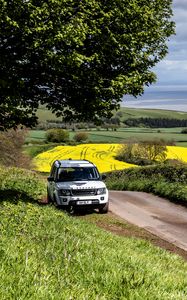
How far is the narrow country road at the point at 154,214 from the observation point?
1589 cm

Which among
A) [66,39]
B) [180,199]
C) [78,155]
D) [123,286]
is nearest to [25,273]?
[123,286]

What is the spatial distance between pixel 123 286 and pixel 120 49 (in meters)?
10.6

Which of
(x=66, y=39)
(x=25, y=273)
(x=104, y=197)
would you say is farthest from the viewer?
(x=104, y=197)

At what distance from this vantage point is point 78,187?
62.5 feet

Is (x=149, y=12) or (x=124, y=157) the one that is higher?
(x=149, y=12)

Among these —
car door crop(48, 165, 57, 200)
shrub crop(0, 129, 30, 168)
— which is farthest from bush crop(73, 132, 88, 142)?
car door crop(48, 165, 57, 200)

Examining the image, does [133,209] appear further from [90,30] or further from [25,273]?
[25,273]

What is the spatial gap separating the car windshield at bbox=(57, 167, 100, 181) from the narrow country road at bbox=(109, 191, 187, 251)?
7.32 ft

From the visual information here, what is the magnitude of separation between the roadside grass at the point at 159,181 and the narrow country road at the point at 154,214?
67 cm

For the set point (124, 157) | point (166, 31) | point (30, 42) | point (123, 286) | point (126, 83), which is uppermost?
point (166, 31)

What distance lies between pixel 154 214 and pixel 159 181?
8.80m

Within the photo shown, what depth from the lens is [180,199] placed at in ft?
78.1

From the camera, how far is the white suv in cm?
1897

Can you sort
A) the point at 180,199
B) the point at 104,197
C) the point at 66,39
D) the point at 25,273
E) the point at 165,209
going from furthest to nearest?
1. the point at 180,199
2. the point at 165,209
3. the point at 104,197
4. the point at 66,39
5. the point at 25,273
